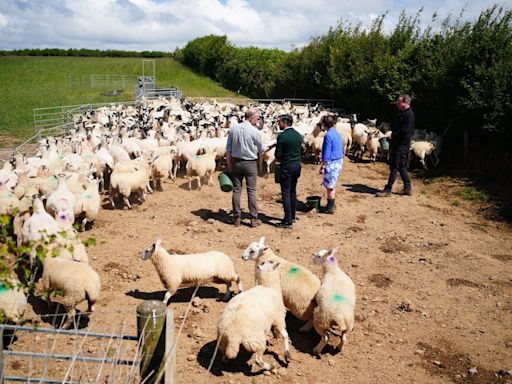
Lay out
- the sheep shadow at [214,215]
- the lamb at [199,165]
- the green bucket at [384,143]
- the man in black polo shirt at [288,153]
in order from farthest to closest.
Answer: the green bucket at [384,143], the lamb at [199,165], the sheep shadow at [214,215], the man in black polo shirt at [288,153]

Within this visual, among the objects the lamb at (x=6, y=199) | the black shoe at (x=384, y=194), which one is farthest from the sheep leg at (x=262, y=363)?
the black shoe at (x=384, y=194)

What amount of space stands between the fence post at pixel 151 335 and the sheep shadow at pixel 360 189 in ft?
31.1

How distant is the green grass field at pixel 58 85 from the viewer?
28.5 m

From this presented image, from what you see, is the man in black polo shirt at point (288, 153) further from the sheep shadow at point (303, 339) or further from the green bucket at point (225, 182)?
the sheep shadow at point (303, 339)

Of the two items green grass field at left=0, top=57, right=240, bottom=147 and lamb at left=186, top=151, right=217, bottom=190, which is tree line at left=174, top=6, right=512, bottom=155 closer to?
lamb at left=186, top=151, right=217, bottom=190

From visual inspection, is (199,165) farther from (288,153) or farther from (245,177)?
(288,153)

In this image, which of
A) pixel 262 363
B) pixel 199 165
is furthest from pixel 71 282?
pixel 199 165

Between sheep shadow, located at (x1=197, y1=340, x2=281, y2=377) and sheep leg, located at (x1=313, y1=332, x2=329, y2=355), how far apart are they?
0.77 metres

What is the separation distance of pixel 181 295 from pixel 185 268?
625 mm

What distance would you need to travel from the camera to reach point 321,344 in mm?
5344

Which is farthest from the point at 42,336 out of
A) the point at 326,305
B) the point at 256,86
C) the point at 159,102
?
the point at 256,86

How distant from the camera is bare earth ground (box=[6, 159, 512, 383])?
17.2 feet

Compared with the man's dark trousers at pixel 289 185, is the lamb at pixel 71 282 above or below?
below

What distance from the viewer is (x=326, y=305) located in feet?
17.3
